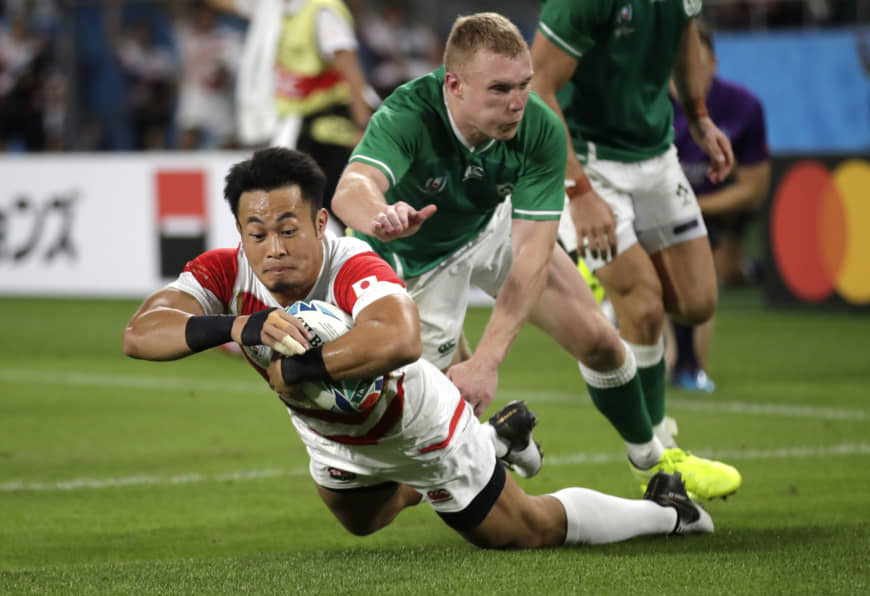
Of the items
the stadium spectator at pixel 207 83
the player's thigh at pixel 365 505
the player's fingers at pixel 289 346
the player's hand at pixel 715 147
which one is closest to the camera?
the player's fingers at pixel 289 346

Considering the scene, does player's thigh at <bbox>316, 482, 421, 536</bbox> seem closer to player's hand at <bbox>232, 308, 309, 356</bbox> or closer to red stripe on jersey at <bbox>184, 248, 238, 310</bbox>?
red stripe on jersey at <bbox>184, 248, 238, 310</bbox>

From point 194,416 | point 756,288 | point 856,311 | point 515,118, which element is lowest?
point 756,288

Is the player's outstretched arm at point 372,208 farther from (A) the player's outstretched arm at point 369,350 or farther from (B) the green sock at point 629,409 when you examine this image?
(B) the green sock at point 629,409

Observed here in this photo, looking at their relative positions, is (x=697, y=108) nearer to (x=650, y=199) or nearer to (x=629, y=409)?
(x=650, y=199)

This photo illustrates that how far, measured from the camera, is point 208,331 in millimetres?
3684

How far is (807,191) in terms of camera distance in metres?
11.6

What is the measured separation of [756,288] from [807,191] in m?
2.59

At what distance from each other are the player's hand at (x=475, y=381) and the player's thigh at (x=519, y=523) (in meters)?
0.28

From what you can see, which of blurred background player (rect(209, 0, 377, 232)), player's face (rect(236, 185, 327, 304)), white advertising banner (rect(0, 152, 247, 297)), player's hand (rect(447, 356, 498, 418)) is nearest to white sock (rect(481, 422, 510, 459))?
player's hand (rect(447, 356, 498, 418))

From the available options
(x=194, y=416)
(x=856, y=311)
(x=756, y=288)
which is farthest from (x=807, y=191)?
(x=194, y=416)

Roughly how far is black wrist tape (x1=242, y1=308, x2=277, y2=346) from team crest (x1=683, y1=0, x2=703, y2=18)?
256 centimetres

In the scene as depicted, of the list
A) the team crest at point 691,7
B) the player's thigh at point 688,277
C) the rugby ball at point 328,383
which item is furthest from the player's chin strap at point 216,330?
the team crest at point 691,7

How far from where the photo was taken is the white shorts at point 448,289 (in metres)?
4.99

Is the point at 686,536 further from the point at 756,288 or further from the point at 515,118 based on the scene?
the point at 756,288
